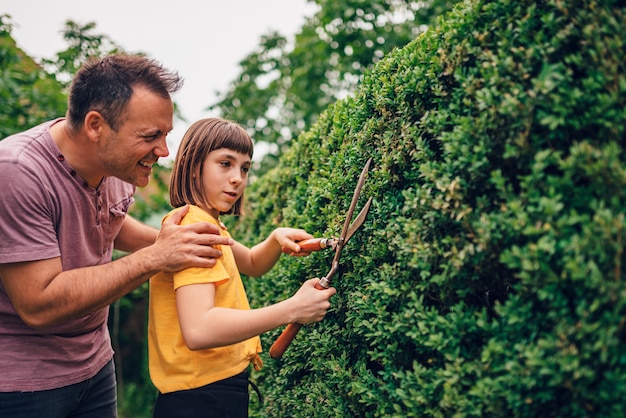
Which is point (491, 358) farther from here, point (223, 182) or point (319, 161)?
point (319, 161)

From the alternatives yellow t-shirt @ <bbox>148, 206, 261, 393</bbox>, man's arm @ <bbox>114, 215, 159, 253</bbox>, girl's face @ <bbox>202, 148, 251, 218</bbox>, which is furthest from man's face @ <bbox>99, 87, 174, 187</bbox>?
man's arm @ <bbox>114, 215, 159, 253</bbox>

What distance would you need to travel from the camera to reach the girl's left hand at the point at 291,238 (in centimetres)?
275

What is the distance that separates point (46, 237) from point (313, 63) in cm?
839

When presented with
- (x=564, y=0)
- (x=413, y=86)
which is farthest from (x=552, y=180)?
(x=413, y=86)

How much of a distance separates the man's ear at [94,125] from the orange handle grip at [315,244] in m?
1.10

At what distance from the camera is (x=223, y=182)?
102 inches

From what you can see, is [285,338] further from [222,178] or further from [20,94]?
[20,94]

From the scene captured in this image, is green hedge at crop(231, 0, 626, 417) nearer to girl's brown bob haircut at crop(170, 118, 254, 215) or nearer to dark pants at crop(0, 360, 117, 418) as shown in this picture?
girl's brown bob haircut at crop(170, 118, 254, 215)

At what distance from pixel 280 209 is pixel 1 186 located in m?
2.28

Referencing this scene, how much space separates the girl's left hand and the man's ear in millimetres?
1048

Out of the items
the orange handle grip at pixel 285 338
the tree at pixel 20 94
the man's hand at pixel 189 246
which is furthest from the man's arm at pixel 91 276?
the tree at pixel 20 94

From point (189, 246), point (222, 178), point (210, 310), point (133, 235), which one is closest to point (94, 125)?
point (222, 178)

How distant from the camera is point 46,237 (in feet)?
7.34

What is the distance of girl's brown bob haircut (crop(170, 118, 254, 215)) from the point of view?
2605mm
